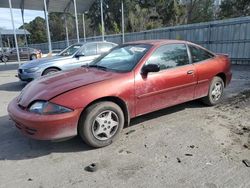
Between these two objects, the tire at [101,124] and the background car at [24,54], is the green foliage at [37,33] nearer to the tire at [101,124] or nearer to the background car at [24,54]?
the background car at [24,54]

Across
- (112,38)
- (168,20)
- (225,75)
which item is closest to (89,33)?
(168,20)

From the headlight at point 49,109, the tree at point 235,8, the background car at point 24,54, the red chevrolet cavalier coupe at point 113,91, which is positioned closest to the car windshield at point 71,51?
the red chevrolet cavalier coupe at point 113,91

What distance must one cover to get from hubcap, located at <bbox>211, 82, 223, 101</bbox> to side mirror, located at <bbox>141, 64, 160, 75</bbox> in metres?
2.04

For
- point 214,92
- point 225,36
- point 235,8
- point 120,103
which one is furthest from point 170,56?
point 235,8

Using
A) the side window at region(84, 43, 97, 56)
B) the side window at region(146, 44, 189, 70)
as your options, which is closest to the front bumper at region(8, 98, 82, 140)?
the side window at region(146, 44, 189, 70)

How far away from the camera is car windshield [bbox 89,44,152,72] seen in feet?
13.4

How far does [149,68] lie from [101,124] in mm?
1203

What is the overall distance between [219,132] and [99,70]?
2.30 metres

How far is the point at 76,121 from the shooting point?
3318 mm

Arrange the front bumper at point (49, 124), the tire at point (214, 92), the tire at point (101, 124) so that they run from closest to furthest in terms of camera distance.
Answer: the front bumper at point (49, 124), the tire at point (101, 124), the tire at point (214, 92)

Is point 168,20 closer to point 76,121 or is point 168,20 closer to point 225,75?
point 225,75

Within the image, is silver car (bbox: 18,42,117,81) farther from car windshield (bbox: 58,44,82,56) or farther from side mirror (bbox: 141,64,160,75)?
side mirror (bbox: 141,64,160,75)

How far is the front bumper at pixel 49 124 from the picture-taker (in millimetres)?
3156

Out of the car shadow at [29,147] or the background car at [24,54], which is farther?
the background car at [24,54]
